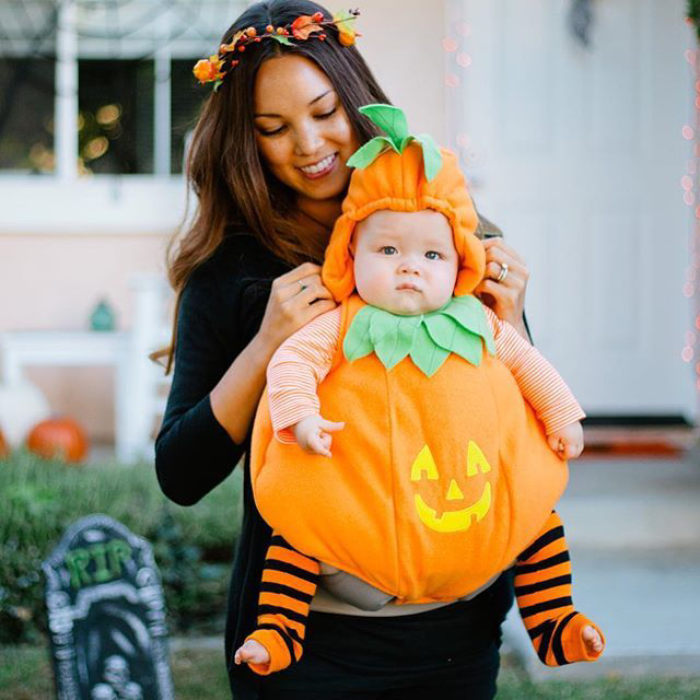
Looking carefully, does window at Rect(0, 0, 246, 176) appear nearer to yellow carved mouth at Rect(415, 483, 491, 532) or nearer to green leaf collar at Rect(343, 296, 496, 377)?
green leaf collar at Rect(343, 296, 496, 377)

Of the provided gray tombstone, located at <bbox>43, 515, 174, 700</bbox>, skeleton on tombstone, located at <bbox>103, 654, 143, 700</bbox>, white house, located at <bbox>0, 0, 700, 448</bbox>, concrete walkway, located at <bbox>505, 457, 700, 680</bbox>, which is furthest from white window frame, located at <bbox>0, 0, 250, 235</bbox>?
skeleton on tombstone, located at <bbox>103, 654, 143, 700</bbox>

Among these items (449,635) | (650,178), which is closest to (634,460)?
(650,178)

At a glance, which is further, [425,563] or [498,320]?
[498,320]

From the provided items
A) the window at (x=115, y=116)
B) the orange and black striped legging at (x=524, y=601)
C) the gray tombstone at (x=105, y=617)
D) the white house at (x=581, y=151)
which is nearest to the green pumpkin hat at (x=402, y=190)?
the orange and black striped legging at (x=524, y=601)

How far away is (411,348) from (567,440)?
283 millimetres

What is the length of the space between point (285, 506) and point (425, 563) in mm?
216

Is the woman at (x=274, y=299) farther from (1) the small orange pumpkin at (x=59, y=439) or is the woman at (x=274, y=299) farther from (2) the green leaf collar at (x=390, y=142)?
(1) the small orange pumpkin at (x=59, y=439)

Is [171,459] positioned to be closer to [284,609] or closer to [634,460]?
[284,609]

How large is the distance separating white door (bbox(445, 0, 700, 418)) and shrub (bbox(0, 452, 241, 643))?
2188 mm

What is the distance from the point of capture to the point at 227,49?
1977 mm

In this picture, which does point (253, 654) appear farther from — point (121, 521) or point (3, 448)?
point (3, 448)

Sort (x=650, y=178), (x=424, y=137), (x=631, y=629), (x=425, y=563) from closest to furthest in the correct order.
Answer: (x=425, y=563), (x=424, y=137), (x=631, y=629), (x=650, y=178)

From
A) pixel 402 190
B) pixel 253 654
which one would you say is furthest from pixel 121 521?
pixel 402 190

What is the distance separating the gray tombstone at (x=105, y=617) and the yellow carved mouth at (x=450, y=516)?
1410 millimetres
